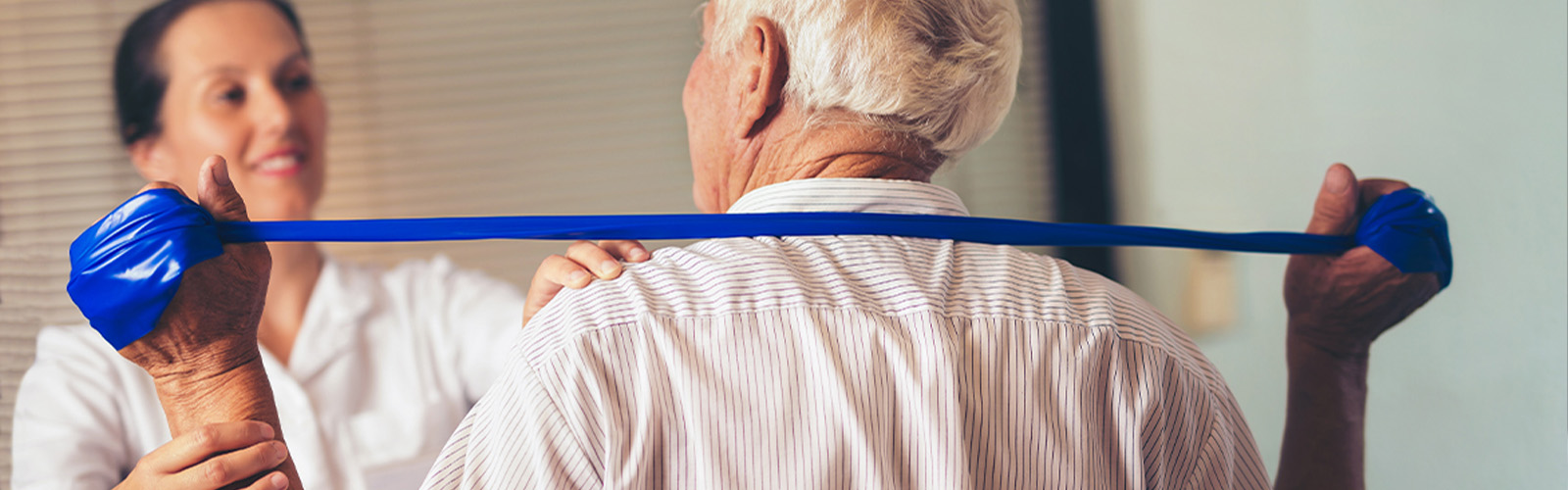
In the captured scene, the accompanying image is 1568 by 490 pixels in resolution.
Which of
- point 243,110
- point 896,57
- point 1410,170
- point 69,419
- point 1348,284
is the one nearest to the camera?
point 896,57

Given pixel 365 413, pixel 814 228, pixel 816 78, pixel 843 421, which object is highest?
pixel 816 78

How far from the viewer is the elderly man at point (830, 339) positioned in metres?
0.61

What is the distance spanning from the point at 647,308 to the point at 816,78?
0.79 ft

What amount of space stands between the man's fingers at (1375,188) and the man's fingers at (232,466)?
3.71 ft

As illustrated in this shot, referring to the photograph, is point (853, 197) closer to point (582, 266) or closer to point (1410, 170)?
point (582, 266)

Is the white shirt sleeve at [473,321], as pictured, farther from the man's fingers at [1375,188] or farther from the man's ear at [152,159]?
the man's fingers at [1375,188]

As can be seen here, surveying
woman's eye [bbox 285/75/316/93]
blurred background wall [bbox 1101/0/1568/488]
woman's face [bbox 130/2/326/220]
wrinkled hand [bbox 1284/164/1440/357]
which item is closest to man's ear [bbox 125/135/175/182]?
woman's face [bbox 130/2/326/220]

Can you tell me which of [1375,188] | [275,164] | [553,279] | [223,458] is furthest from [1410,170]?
[275,164]

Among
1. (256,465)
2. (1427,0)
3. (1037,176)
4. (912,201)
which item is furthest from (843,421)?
(1037,176)

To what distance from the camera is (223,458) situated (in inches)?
26.6

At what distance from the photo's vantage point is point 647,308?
622 mm

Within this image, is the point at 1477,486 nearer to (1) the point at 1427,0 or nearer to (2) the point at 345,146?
(1) the point at 1427,0

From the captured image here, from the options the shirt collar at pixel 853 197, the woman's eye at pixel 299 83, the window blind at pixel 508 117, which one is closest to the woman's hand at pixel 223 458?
the shirt collar at pixel 853 197

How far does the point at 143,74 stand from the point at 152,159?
0.48 feet
